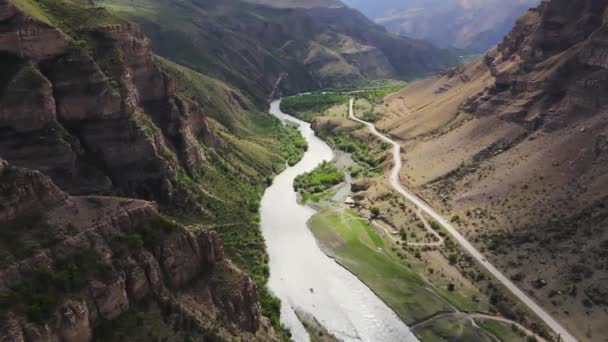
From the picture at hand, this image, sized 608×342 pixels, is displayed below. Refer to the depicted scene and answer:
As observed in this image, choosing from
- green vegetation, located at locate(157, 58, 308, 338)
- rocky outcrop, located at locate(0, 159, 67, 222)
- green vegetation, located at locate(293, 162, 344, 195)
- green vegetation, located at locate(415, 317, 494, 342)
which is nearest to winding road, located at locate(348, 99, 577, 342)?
green vegetation, located at locate(415, 317, 494, 342)

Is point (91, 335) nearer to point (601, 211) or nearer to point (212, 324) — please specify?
point (212, 324)

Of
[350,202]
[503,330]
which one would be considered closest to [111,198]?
[503,330]

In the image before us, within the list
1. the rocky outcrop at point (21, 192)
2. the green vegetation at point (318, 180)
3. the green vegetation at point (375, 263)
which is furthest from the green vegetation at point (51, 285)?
the green vegetation at point (318, 180)

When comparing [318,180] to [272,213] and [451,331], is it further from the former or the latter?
[451,331]

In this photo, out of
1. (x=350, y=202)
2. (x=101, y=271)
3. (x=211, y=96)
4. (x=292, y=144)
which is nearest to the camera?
(x=101, y=271)

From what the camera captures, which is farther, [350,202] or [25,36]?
[350,202]

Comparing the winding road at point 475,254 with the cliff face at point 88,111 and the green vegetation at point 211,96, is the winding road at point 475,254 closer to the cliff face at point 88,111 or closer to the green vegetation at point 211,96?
the green vegetation at point 211,96
